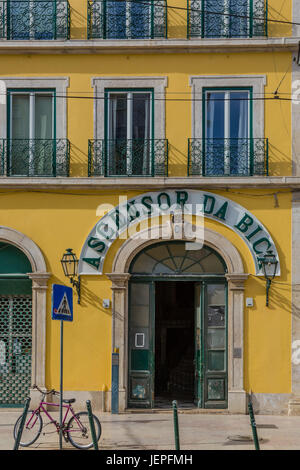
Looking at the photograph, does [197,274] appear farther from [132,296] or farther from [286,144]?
[286,144]

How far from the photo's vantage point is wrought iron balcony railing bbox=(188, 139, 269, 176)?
63.2ft

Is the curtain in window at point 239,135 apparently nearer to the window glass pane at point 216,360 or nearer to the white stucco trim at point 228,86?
the white stucco trim at point 228,86

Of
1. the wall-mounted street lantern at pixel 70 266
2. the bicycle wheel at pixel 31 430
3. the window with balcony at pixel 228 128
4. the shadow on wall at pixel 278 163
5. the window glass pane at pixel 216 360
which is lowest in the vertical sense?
the bicycle wheel at pixel 31 430

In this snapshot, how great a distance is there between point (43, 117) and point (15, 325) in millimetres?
4877

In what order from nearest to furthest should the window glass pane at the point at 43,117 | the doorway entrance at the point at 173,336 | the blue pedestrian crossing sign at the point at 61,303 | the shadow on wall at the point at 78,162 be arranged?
the blue pedestrian crossing sign at the point at 61,303
the shadow on wall at the point at 78,162
the window glass pane at the point at 43,117
the doorway entrance at the point at 173,336

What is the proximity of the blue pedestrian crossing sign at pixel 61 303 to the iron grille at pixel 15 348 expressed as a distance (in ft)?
15.8

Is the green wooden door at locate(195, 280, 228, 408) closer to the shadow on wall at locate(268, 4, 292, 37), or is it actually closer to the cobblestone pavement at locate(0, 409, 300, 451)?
the cobblestone pavement at locate(0, 409, 300, 451)

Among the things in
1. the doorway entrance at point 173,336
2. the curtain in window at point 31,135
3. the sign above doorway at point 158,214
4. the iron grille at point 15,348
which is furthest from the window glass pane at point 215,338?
the curtain in window at point 31,135

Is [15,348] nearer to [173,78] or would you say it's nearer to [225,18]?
[173,78]

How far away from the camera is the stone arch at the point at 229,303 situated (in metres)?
19.0

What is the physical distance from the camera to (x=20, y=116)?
1975 cm

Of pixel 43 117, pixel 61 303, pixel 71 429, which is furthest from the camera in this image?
pixel 43 117

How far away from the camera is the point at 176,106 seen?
1950 centimetres

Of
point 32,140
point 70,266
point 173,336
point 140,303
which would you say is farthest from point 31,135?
point 173,336
